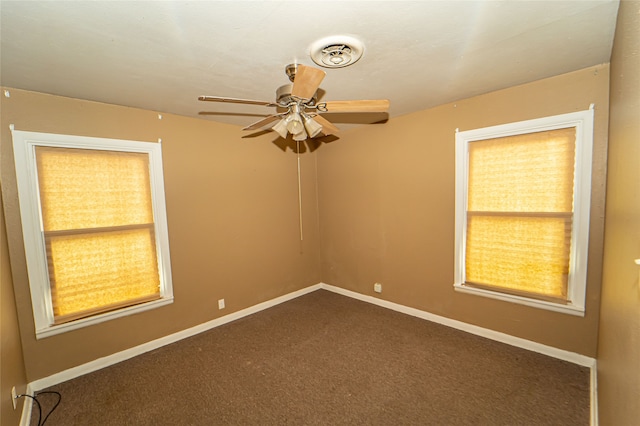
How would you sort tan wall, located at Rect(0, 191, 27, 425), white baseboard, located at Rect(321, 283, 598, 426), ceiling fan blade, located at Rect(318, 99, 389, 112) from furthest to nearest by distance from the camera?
white baseboard, located at Rect(321, 283, 598, 426)
ceiling fan blade, located at Rect(318, 99, 389, 112)
tan wall, located at Rect(0, 191, 27, 425)

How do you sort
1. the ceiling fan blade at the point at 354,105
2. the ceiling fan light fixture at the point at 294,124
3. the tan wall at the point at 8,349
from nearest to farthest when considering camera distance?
the tan wall at the point at 8,349
the ceiling fan blade at the point at 354,105
the ceiling fan light fixture at the point at 294,124

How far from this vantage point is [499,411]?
198 centimetres

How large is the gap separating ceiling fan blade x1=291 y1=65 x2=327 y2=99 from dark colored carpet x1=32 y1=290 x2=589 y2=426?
222 cm

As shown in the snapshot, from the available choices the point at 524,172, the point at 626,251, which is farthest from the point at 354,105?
the point at 524,172

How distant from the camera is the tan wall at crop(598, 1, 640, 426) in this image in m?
1.03

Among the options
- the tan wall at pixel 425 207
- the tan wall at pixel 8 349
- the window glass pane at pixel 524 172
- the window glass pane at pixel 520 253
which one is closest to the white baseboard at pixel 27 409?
the tan wall at pixel 8 349

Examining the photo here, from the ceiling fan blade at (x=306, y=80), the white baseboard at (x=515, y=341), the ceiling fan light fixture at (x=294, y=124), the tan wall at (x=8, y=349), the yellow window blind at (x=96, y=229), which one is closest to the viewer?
the ceiling fan blade at (x=306, y=80)

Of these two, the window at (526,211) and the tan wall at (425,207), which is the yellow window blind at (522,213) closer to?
the window at (526,211)

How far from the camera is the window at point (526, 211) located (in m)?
2.35

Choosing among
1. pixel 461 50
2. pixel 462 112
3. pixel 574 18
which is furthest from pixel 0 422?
pixel 462 112

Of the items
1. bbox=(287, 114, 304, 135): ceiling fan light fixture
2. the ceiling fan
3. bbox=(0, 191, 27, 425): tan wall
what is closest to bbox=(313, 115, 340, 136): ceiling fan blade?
the ceiling fan

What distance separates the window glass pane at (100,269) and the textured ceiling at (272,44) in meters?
1.32

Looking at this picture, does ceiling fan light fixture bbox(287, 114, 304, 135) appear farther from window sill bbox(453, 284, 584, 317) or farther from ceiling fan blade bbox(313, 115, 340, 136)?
window sill bbox(453, 284, 584, 317)

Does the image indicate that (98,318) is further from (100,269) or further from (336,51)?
(336,51)
